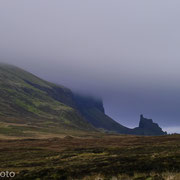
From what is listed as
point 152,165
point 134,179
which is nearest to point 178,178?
point 134,179

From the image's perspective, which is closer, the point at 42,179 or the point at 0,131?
the point at 42,179

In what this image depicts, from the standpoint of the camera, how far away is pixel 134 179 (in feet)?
53.1

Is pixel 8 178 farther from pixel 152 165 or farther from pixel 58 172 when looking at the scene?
pixel 152 165

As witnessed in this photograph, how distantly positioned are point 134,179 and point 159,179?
208 centimetres

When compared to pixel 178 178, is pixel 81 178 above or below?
below

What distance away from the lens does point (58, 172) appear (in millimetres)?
23156

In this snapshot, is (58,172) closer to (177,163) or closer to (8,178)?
(8,178)

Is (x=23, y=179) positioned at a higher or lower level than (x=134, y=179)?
lower

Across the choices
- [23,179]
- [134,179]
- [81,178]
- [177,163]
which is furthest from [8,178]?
[177,163]

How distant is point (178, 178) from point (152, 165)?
26.9 ft

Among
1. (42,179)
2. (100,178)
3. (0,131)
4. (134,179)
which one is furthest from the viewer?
(0,131)

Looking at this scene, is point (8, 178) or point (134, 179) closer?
point (134, 179)

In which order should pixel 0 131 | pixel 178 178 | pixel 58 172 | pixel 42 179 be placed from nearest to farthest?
pixel 178 178
pixel 42 179
pixel 58 172
pixel 0 131

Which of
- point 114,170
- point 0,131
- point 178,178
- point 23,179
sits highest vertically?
point 178,178
